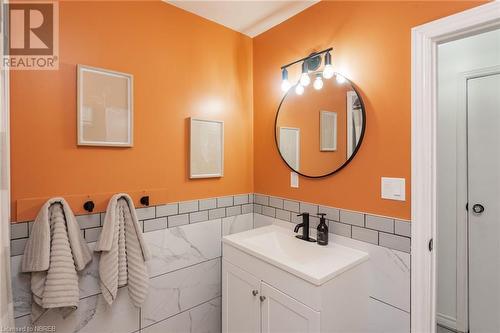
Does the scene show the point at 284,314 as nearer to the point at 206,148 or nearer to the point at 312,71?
the point at 206,148

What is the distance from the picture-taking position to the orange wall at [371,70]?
4.30 feet

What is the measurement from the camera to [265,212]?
2.07 meters

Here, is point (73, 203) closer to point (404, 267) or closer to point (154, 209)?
point (154, 209)

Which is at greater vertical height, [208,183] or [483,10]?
[483,10]

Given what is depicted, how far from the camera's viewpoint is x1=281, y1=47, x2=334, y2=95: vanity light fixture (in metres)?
1.53

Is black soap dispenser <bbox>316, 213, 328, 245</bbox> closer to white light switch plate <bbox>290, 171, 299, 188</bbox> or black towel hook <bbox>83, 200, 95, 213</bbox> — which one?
white light switch plate <bbox>290, 171, 299, 188</bbox>

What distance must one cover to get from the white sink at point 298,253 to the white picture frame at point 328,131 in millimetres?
596

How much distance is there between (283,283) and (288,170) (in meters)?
0.82

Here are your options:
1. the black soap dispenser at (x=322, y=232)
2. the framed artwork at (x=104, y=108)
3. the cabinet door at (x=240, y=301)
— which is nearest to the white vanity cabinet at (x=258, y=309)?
the cabinet door at (x=240, y=301)

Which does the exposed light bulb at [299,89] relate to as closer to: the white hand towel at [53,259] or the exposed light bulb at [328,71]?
the exposed light bulb at [328,71]

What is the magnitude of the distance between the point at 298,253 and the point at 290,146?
73 centimetres

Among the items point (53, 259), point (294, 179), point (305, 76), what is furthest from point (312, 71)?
point (53, 259)

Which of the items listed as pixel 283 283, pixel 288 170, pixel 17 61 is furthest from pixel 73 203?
pixel 288 170

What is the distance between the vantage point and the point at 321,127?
169 cm
